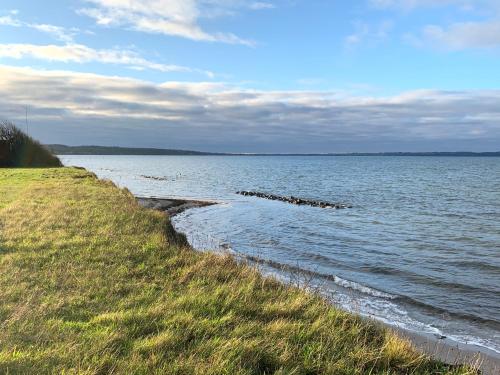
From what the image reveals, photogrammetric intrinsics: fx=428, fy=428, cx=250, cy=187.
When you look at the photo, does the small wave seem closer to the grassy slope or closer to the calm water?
the calm water

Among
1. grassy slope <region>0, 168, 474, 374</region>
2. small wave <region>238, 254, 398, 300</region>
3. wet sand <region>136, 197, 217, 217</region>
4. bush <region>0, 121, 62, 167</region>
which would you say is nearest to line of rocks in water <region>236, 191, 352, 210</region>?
wet sand <region>136, 197, 217, 217</region>

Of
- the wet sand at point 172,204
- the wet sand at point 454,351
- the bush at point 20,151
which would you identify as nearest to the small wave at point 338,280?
the wet sand at point 454,351

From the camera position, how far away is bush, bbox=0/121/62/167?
4812 centimetres

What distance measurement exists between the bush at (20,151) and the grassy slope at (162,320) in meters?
43.6

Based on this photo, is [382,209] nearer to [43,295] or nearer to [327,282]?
[327,282]

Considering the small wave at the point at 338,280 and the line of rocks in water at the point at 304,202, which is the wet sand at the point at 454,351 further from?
the line of rocks in water at the point at 304,202

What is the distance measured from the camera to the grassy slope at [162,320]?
4.94m

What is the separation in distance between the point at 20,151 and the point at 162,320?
1984 inches

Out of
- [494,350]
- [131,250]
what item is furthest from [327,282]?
[131,250]

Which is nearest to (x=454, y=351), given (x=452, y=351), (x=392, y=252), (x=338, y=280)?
(x=452, y=351)

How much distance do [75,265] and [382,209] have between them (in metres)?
29.0

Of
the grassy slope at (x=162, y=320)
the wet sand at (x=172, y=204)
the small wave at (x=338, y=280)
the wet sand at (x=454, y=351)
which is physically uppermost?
the grassy slope at (x=162, y=320)

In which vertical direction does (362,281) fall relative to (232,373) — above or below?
below

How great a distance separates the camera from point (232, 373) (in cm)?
472
